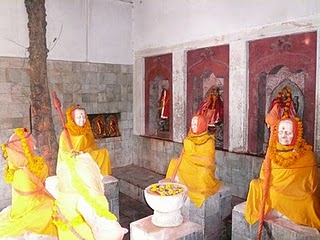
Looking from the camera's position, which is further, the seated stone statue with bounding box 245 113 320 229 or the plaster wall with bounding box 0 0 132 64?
the plaster wall with bounding box 0 0 132 64

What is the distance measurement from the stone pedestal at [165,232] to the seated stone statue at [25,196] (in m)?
0.93

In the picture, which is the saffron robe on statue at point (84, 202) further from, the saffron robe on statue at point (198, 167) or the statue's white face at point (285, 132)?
the saffron robe on statue at point (198, 167)

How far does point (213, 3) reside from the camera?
6.43 meters

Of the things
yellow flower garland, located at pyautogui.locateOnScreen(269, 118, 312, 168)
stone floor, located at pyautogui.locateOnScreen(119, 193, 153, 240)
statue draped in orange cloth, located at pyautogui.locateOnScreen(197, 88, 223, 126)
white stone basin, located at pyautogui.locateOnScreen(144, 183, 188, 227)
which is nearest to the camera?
white stone basin, located at pyautogui.locateOnScreen(144, 183, 188, 227)

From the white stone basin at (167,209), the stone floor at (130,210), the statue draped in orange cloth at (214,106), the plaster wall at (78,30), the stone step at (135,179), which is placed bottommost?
the stone floor at (130,210)

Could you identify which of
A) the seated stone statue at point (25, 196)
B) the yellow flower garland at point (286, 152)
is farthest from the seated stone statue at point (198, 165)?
the seated stone statue at point (25, 196)

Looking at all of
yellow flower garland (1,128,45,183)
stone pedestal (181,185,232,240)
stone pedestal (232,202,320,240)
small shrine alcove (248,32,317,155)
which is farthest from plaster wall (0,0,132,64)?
stone pedestal (232,202,320,240)

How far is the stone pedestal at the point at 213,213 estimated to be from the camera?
4.80 metres

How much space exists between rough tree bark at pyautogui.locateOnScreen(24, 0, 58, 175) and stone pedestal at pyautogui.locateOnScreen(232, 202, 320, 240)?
3915 mm

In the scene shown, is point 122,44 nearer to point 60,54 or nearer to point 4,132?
point 60,54

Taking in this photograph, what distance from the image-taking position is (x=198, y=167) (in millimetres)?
4980

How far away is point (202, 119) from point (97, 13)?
14.3 ft

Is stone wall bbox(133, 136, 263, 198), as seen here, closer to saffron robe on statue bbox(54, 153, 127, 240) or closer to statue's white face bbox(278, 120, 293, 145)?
statue's white face bbox(278, 120, 293, 145)

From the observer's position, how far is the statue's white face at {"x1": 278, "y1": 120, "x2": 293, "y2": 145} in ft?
12.8
